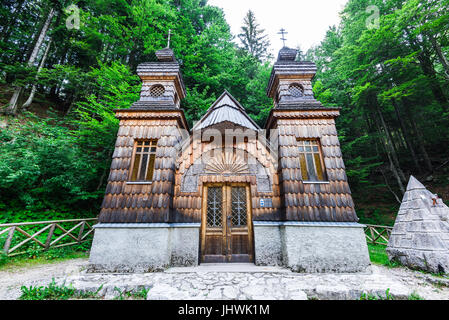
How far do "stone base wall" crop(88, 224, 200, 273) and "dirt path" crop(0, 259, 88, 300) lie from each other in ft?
2.64

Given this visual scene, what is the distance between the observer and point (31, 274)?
16.0ft

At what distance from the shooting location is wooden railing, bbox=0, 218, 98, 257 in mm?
5813

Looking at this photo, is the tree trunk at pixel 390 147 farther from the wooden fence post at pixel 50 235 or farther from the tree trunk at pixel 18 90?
the tree trunk at pixel 18 90

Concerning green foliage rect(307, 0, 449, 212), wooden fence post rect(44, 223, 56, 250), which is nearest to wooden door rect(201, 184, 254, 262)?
wooden fence post rect(44, 223, 56, 250)

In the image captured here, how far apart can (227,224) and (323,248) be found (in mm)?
3019

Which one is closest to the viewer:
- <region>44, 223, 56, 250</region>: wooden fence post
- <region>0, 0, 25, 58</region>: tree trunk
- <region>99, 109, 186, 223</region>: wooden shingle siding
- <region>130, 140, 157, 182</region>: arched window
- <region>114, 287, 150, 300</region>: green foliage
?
<region>114, 287, 150, 300</region>: green foliage

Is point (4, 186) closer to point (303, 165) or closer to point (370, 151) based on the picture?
point (303, 165)

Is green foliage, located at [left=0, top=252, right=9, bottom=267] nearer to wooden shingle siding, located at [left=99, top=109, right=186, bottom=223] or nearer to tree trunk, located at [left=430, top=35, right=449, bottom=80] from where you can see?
wooden shingle siding, located at [left=99, top=109, right=186, bottom=223]

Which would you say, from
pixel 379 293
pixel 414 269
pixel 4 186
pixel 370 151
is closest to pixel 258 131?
pixel 379 293

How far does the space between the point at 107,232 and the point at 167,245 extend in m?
1.84

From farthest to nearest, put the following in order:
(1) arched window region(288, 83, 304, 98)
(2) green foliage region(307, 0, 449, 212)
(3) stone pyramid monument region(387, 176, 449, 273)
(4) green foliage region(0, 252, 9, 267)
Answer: (2) green foliage region(307, 0, 449, 212)
(1) arched window region(288, 83, 304, 98)
(4) green foliage region(0, 252, 9, 267)
(3) stone pyramid monument region(387, 176, 449, 273)

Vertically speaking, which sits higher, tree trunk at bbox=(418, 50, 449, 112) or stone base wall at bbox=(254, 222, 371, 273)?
tree trunk at bbox=(418, 50, 449, 112)

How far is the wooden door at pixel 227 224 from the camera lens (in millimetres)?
5922

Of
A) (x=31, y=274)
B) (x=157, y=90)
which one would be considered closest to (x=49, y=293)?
(x=31, y=274)
